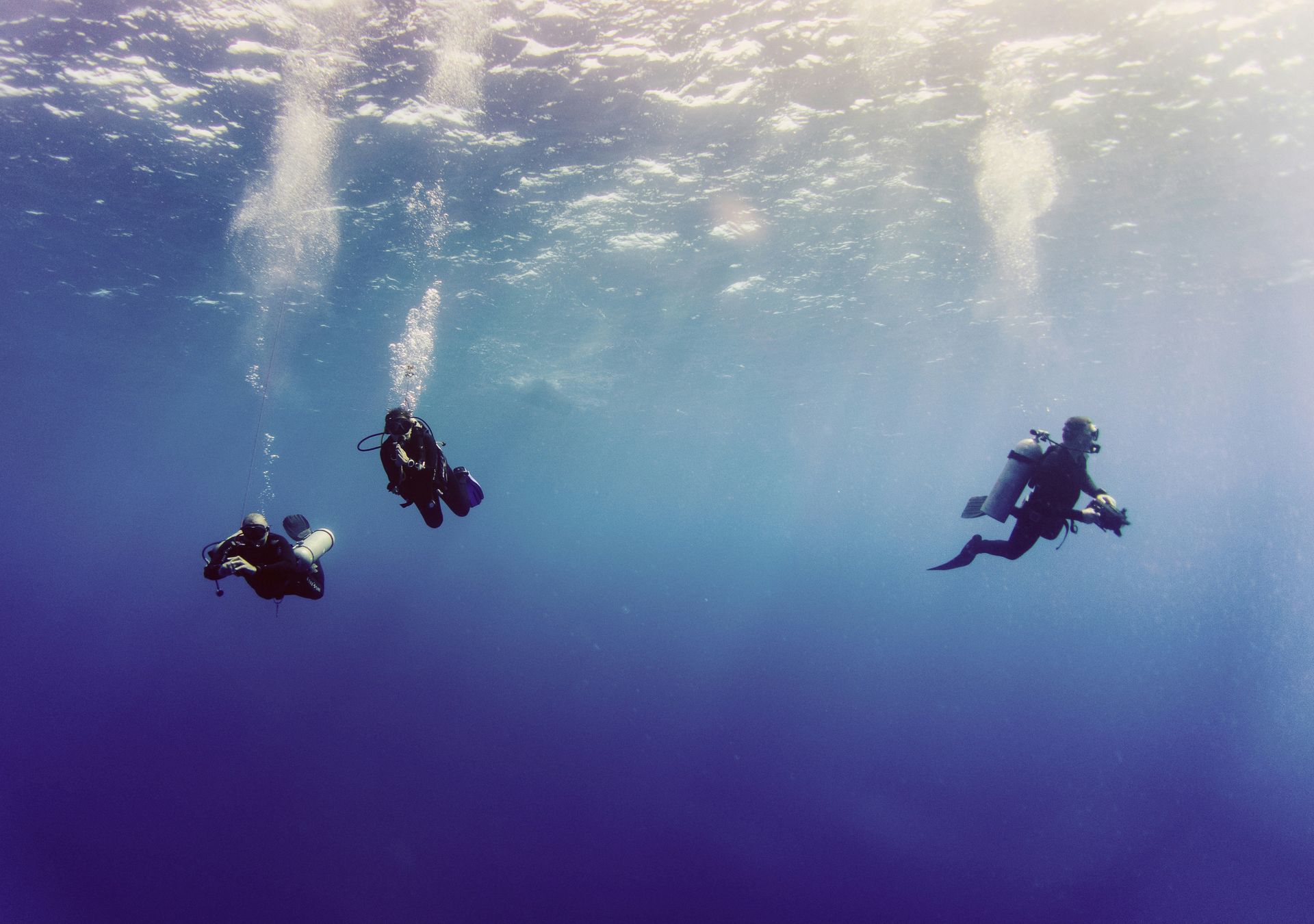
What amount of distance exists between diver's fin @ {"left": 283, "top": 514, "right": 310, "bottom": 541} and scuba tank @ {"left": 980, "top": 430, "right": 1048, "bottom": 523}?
7.74 m

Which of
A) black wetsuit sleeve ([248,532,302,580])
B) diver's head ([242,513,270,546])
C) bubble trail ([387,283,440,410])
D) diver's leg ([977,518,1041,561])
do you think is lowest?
black wetsuit sleeve ([248,532,302,580])

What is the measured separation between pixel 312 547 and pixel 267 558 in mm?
490

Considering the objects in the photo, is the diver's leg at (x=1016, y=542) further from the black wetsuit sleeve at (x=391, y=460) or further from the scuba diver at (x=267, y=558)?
the scuba diver at (x=267, y=558)

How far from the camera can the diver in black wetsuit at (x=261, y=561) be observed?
530cm

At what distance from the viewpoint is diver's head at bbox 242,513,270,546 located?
543 cm

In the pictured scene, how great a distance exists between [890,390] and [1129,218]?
19.5 metres

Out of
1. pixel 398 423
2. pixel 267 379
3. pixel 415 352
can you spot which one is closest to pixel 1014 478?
pixel 398 423

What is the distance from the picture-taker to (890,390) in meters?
34.1

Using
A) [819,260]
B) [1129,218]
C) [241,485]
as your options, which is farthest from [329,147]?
[241,485]

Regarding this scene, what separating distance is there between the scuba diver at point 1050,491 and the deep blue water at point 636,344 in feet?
23.3

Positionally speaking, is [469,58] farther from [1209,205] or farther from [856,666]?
[856,666]

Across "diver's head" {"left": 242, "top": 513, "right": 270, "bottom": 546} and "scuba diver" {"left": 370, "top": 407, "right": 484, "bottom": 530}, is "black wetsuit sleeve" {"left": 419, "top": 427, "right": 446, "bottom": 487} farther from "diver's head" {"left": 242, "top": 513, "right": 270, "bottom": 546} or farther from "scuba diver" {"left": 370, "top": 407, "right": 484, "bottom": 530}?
"diver's head" {"left": 242, "top": 513, "right": 270, "bottom": 546}

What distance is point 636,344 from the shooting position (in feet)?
83.2

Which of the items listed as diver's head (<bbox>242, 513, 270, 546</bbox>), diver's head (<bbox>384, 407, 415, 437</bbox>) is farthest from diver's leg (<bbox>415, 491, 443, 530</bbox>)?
diver's head (<bbox>242, 513, 270, 546</bbox>)
